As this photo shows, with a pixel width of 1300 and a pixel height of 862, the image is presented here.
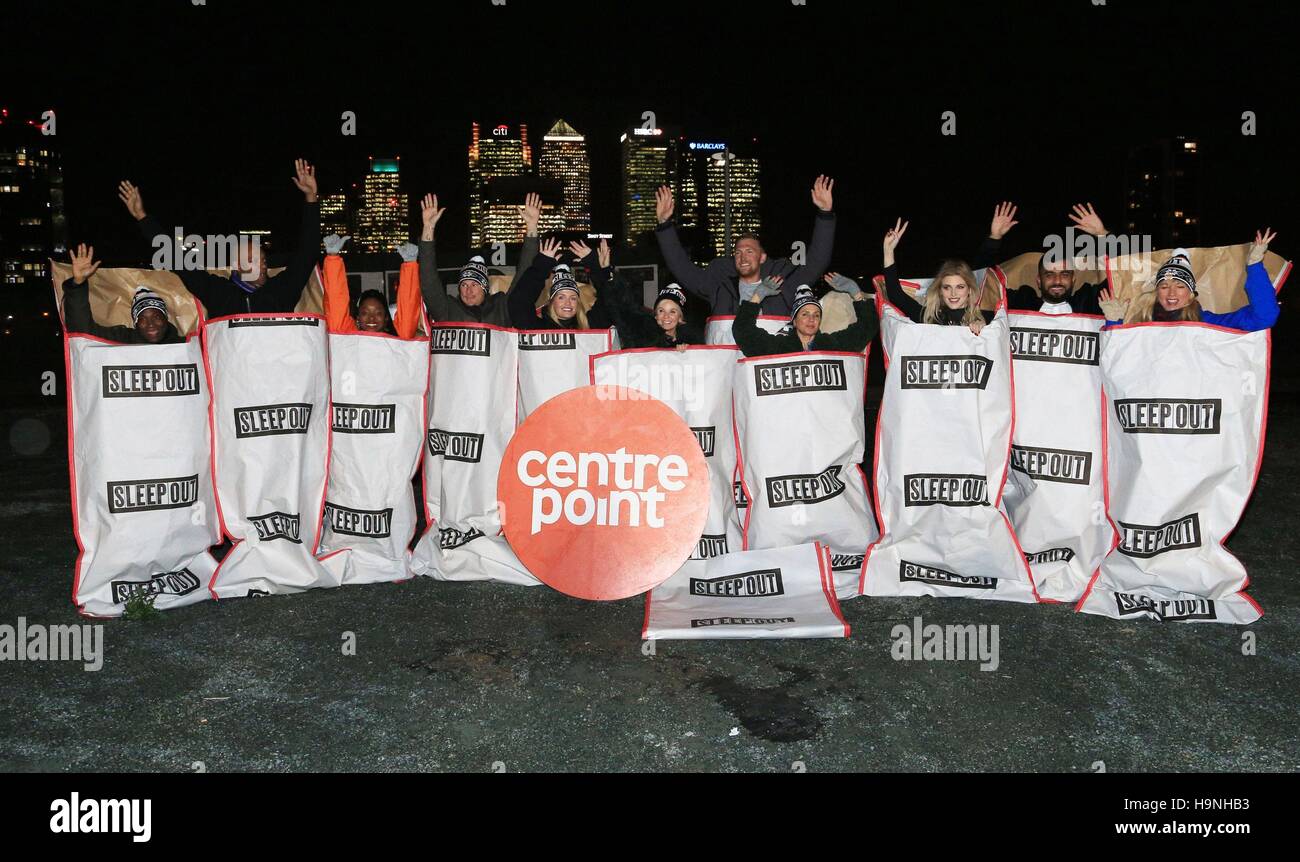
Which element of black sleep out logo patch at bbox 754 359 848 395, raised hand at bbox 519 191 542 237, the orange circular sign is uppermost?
raised hand at bbox 519 191 542 237

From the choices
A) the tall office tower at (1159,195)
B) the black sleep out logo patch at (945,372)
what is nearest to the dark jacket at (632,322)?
the black sleep out logo patch at (945,372)

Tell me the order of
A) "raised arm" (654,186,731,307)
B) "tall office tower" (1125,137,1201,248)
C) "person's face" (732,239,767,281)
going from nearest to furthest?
"person's face" (732,239,767,281) → "raised arm" (654,186,731,307) → "tall office tower" (1125,137,1201,248)

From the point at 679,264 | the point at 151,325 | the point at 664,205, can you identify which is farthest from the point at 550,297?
the point at 151,325

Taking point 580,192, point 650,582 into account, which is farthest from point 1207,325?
point 580,192

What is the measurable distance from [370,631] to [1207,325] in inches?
161

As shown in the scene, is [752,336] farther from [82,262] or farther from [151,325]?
[82,262]

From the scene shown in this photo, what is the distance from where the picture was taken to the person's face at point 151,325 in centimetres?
454

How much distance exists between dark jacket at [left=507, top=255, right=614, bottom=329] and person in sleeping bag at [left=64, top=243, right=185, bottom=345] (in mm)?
1752

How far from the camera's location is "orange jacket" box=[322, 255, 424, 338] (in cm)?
492

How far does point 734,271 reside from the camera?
18.3ft

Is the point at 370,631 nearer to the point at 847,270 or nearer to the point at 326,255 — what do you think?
the point at 326,255

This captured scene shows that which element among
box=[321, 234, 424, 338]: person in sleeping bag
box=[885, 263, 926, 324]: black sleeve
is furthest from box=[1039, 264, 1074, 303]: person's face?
box=[321, 234, 424, 338]: person in sleeping bag

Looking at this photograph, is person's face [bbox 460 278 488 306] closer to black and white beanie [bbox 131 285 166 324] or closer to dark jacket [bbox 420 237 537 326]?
dark jacket [bbox 420 237 537 326]

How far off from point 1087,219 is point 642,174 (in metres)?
93.8
